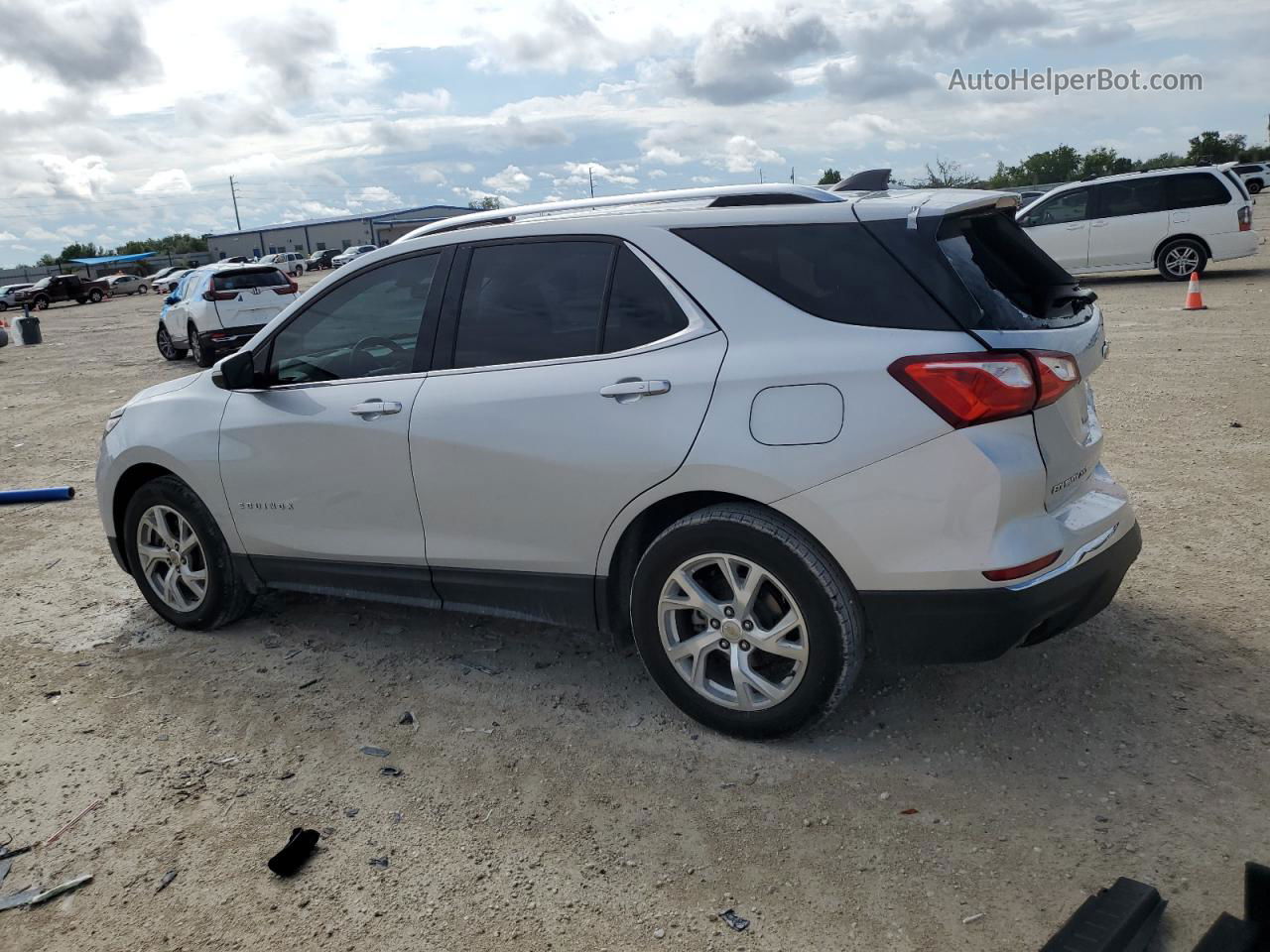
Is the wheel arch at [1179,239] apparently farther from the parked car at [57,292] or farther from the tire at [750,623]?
the parked car at [57,292]

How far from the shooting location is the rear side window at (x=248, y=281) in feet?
55.6

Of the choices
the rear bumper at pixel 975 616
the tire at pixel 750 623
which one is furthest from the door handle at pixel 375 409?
the rear bumper at pixel 975 616

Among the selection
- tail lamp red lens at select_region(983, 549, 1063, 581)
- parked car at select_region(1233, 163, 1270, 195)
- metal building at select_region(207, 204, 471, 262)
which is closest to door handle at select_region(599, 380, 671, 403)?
tail lamp red lens at select_region(983, 549, 1063, 581)

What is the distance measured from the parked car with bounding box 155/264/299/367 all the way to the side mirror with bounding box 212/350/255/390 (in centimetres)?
1260

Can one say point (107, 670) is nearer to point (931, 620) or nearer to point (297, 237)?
point (931, 620)

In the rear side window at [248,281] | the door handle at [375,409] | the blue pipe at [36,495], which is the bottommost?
the blue pipe at [36,495]

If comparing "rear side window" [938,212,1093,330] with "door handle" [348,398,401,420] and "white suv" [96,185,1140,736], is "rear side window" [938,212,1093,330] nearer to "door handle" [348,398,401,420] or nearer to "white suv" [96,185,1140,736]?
"white suv" [96,185,1140,736]

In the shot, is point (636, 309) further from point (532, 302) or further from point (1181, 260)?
point (1181, 260)

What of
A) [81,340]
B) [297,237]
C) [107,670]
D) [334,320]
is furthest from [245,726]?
[297,237]

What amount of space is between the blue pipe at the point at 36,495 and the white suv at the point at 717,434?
13.8 feet

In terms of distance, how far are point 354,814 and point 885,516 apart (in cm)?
195

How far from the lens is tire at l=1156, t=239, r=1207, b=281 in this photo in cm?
1728

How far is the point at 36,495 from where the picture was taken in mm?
8031

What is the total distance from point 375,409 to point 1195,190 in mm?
16791
